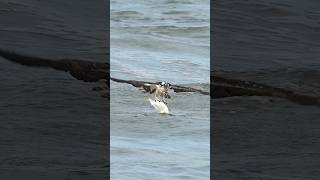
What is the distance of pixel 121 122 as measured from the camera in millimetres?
4656

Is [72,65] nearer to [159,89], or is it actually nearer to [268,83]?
[159,89]

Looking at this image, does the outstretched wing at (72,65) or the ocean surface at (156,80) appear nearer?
the ocean surface at (156,80)

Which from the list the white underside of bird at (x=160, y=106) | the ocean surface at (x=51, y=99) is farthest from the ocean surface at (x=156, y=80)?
the ocean surface at (x=51, y=99)

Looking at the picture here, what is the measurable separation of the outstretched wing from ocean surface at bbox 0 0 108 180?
0.03 meters

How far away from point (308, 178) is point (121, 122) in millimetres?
1188

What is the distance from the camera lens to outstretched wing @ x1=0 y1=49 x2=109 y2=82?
4.54 meters

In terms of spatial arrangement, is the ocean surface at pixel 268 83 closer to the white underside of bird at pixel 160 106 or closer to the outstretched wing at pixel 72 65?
the white underside of bird at pixel 160 106

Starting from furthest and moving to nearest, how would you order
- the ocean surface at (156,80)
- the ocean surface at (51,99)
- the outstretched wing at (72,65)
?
the outstretched wing at (72,65) → the ocean surface at (156,80) → the ocean surface at (51,99)

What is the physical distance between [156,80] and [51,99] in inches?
26.6

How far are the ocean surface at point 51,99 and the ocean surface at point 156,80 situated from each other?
144mm

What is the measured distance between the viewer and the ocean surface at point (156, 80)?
441cm

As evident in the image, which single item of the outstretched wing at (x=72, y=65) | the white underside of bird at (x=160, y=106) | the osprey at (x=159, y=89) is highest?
the outstretched wing at (x=72, y=65)

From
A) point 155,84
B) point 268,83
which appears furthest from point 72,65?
point 268,83

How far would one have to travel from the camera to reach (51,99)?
4594mm
